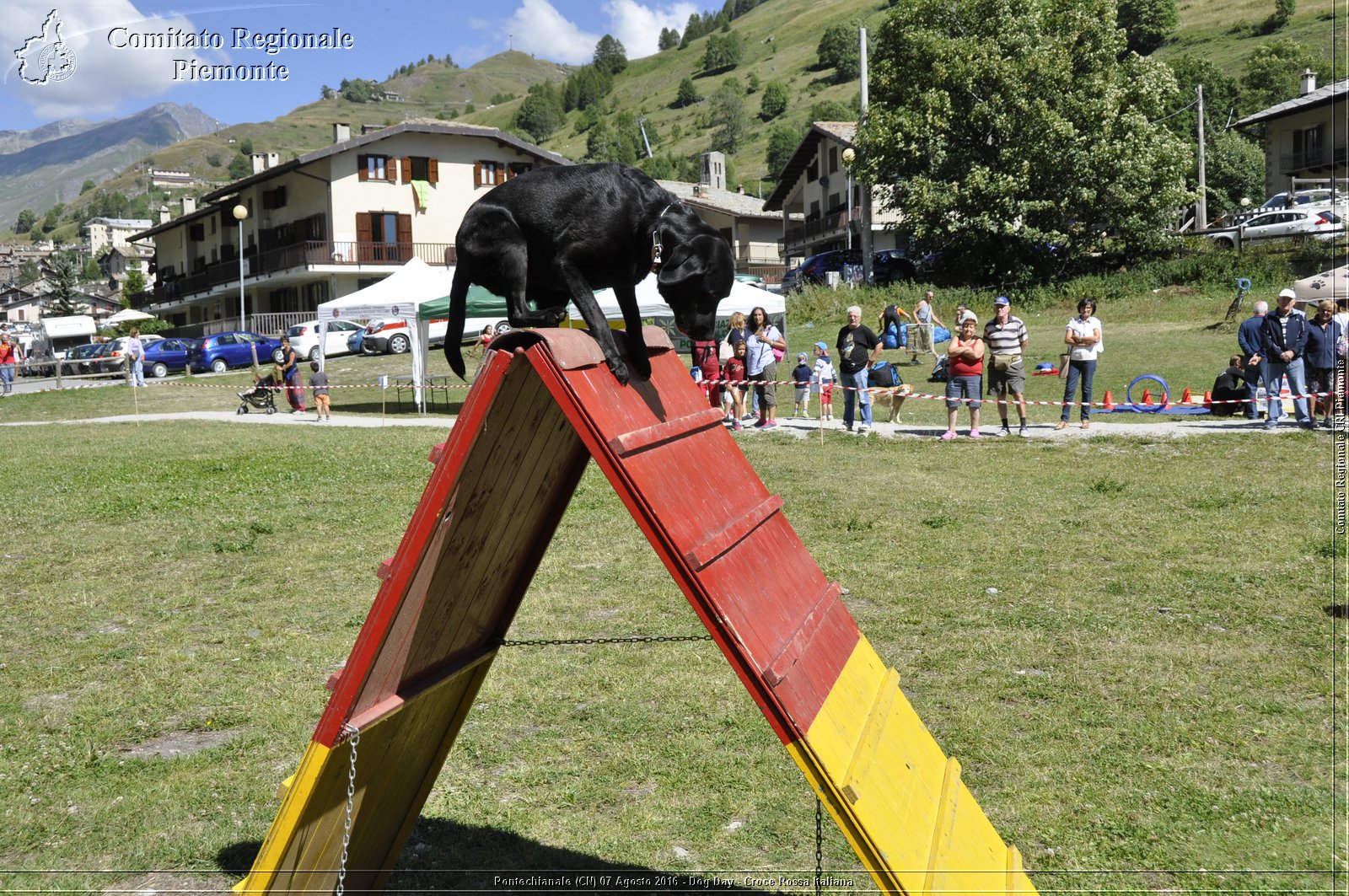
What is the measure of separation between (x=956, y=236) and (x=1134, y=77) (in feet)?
26.6

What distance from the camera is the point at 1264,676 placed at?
5707 mm

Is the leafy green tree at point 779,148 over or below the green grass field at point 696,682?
over

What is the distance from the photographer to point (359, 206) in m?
51.3

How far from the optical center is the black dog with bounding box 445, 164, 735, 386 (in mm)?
3535

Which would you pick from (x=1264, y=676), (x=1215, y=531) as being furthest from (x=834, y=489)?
(x=1264, y=676)

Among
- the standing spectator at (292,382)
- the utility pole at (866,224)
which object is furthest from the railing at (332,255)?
the standing spectator at (292,382)

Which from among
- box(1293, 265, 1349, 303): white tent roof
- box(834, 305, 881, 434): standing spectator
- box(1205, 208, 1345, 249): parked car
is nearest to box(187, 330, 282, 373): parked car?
box(834, 305, 881, 434): standing spectator

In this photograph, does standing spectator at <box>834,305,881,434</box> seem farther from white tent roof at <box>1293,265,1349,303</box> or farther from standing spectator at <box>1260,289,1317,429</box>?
white tent roof at <box>1293,265,1349,303</box>

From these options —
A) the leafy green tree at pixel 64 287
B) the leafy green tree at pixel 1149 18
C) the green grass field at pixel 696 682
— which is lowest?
the green grass field at pixel 696 682

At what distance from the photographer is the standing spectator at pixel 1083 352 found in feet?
48.3

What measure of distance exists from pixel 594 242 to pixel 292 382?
2210 cm

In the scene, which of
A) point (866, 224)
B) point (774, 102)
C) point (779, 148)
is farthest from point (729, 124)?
point (866, 224)

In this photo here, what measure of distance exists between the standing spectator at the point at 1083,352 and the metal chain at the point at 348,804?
1315 cm

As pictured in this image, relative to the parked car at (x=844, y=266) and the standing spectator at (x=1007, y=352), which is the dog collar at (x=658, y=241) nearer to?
the standing spectator at (x=1007, y=352)
